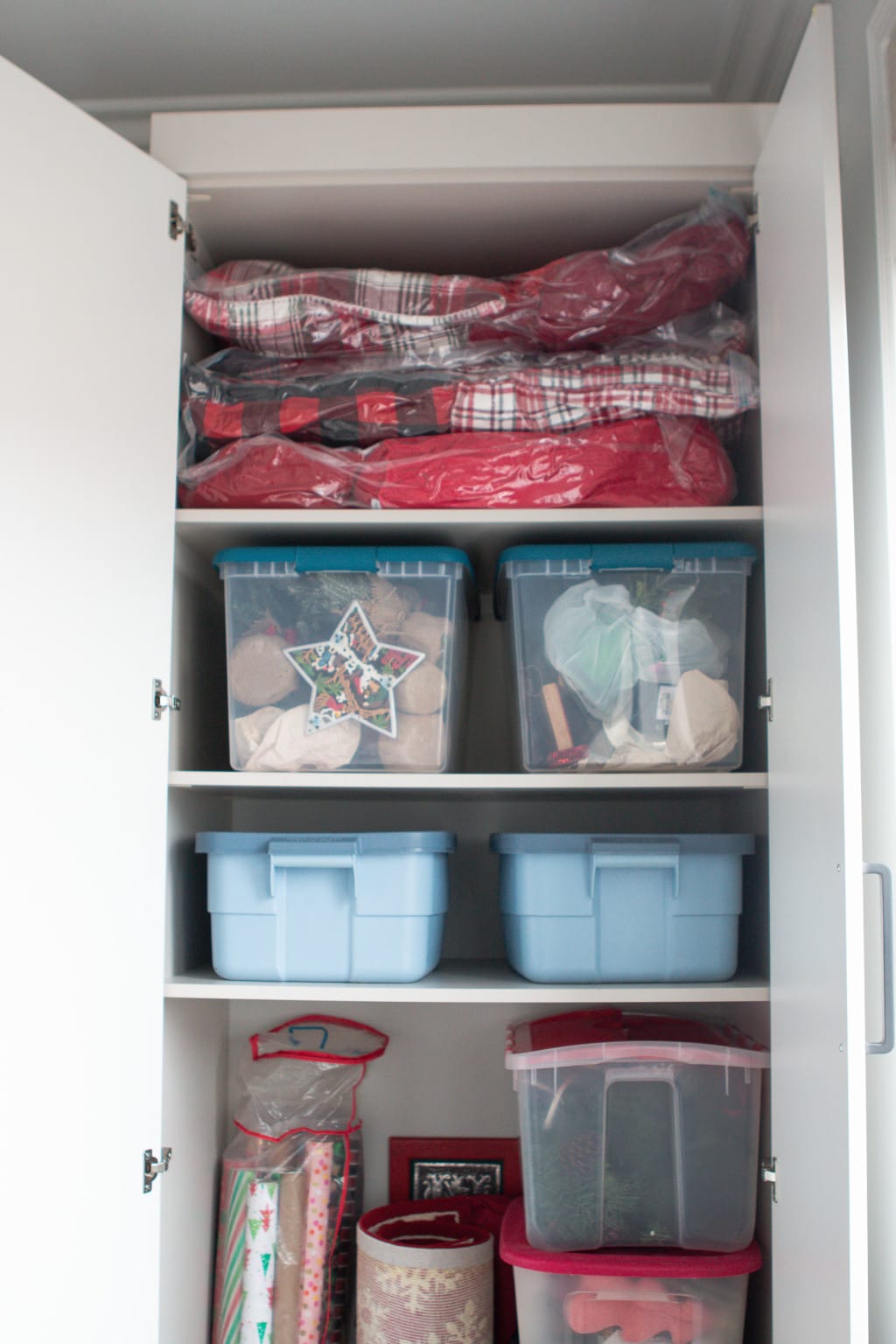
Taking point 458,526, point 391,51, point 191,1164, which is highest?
point 391,51

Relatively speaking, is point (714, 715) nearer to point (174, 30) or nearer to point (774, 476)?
point (774, 476)

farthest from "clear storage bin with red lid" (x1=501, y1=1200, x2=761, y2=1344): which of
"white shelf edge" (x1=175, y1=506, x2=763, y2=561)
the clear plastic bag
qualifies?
the clear plastic bag

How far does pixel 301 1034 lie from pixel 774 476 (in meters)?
1.15

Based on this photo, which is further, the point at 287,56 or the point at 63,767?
the point at 287,56

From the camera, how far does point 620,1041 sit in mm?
1429

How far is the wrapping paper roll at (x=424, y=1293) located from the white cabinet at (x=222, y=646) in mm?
249

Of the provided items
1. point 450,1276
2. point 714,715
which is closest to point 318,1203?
point 450,1276

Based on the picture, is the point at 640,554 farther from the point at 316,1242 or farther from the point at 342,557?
the point at 316,1242

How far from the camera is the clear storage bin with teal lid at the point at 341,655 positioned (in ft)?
4.63

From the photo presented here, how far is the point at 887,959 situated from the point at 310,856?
0.72 meters

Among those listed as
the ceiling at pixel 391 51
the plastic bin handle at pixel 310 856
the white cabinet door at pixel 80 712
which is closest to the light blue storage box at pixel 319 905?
the plastic bin handle at pixel 310 856

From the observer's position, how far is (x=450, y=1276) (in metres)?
1.45

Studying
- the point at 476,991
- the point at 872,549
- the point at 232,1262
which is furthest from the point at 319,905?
the point at 872,549

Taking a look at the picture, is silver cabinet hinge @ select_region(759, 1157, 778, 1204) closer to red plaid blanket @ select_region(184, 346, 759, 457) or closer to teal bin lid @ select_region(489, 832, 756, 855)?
teal bin lid @ select_region(489, 832, 756, 855)
